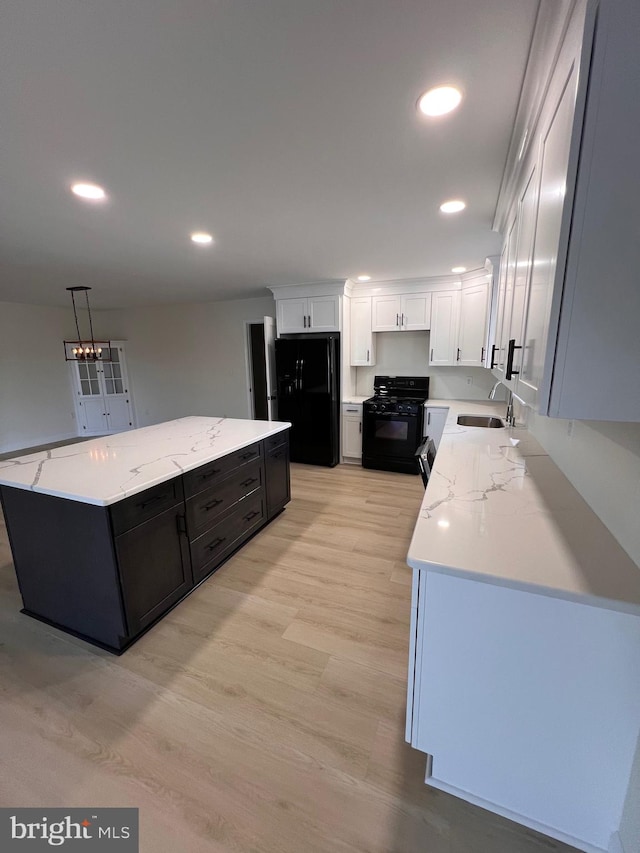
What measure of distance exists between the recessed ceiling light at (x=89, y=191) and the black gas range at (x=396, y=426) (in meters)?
3.16

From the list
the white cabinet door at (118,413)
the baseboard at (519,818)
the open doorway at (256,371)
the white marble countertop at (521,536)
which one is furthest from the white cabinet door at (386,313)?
the white cabinet door at (118,413)

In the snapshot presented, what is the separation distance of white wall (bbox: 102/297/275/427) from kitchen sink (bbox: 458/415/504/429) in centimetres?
342

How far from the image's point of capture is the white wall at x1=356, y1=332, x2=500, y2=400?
440 cm

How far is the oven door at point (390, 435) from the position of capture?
13.5 feet

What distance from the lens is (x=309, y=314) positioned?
14.6 feet

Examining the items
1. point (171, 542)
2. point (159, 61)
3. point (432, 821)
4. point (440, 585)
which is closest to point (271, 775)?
point (432, 821)

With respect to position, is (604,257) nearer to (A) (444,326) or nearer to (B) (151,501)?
(B) (151,501)

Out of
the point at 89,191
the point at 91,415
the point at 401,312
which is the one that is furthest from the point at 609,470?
the point at 91,415

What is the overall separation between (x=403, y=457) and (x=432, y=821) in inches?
131

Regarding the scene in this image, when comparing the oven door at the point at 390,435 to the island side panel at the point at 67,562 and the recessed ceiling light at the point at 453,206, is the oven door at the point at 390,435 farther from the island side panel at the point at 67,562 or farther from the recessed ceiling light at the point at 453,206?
the island side panel at the point at 67,562

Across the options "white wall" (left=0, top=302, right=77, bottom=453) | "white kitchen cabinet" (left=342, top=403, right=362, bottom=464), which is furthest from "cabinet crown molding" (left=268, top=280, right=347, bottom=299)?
"white wall" (left=0, top=302, right=77, bottom=453)

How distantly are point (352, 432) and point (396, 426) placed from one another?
0.63 m

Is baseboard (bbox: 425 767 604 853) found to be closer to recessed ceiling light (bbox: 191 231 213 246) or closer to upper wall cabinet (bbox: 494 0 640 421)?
upper wall cabinet (bbox: 494 0 640 421)

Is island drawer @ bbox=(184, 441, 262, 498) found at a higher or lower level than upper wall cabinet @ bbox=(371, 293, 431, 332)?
lower
